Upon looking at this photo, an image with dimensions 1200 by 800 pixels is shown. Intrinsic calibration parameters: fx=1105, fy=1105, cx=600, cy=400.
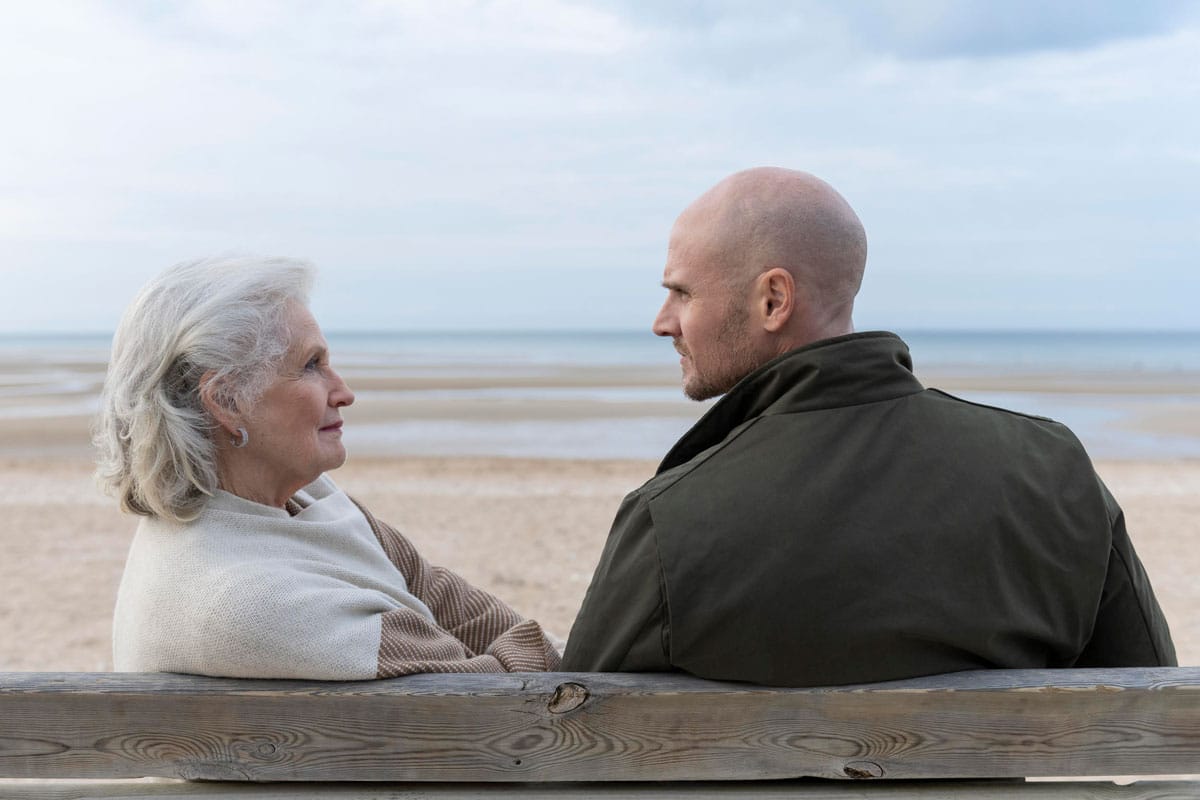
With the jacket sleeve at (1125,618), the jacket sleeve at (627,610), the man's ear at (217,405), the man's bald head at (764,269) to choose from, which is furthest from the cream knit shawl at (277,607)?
the jacket sleeve at (1125,618)

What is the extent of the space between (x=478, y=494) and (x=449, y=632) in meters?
8.95

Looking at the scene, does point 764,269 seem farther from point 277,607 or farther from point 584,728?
point 277,607

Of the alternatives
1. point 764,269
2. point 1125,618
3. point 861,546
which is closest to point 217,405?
point 764,269

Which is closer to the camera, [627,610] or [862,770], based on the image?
[862,770]

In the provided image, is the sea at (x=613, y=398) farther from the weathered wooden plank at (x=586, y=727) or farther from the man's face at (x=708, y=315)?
the weathered wooden plank at (x=586, y=727)

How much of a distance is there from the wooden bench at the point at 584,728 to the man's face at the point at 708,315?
0.80 metres

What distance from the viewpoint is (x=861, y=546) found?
71.1 inches

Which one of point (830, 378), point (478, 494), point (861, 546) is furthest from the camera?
point (478, 494)

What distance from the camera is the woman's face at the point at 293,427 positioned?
7.20 ft

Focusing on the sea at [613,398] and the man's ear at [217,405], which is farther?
the sea at [613,398]

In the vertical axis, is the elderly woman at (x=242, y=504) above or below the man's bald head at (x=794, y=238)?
below

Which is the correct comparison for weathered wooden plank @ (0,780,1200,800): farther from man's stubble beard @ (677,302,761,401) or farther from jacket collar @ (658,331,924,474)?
man's stubble beard @ (677,302,761,401)

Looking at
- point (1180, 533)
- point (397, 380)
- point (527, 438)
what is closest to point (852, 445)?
point (1180, 533)

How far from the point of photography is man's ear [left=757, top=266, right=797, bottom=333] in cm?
226
